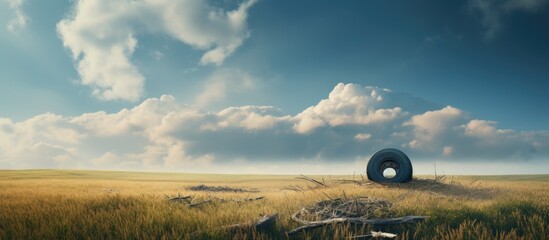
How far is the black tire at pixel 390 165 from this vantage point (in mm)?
20359

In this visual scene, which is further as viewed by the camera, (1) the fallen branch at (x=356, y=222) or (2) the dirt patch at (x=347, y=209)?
(2) the dirt patch at (x=347, y=209)

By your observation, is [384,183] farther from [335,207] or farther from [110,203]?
[110,203]

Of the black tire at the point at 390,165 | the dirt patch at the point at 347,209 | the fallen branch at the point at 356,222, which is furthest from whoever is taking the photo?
the black tire at the point at 390,165

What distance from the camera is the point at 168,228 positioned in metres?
8.70

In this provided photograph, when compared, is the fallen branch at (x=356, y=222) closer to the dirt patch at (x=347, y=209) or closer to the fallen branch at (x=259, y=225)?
the fallen branch at (x=259, y=225)

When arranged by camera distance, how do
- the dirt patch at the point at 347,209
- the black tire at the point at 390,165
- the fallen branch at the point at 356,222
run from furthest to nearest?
the black tire at the point at 390,165
the dirt patch at the point at 347,209
the fallen branch at the point at 356,222

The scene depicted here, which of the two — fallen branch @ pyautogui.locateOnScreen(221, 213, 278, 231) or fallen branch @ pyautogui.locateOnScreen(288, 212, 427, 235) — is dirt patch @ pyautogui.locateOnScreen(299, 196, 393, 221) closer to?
fallen branch @ pyautogui.locateOnScreen(288, 212, 427, 235)

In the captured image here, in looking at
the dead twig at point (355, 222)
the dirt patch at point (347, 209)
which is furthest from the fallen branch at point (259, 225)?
the dirt patch at point (347, 209)

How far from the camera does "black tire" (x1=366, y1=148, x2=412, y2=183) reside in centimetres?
2036

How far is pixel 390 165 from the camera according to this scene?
21.0m

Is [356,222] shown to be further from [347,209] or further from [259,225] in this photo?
[347,209]

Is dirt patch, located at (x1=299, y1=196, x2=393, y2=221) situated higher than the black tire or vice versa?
the black tire

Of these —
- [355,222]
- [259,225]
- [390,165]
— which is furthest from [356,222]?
[390,165]

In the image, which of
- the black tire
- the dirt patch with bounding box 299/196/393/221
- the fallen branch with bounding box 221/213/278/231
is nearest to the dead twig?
the fallen branch with bounding box 221/213/278/231
